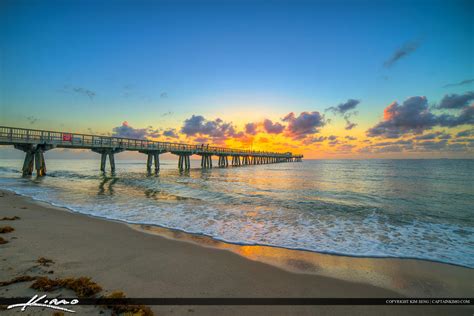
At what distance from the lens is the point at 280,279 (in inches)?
173

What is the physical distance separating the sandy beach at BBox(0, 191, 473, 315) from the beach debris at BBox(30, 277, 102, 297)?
12 cm

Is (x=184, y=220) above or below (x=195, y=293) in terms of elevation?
below

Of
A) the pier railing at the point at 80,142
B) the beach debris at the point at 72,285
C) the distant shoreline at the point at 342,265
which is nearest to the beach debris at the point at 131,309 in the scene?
the beach debris at the point at 72,285

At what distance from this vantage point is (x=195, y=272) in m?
4.50

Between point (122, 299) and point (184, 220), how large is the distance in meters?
6.00

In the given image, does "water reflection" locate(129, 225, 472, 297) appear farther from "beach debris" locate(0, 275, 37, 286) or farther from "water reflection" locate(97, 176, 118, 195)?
"water reflection" locate(97, 176, 118, 195)

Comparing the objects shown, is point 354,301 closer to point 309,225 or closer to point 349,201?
point 309,225

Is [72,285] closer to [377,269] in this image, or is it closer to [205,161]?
[377,269]

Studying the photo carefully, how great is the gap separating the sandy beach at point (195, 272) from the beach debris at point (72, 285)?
0.12 m

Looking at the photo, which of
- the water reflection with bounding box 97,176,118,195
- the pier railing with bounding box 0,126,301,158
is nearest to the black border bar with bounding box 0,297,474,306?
the water reflection with bounding box 97,176,118,195

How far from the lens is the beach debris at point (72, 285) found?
3420 mm

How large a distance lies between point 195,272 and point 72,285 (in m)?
2.08

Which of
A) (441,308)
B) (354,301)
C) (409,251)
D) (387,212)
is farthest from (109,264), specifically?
(387,212)
